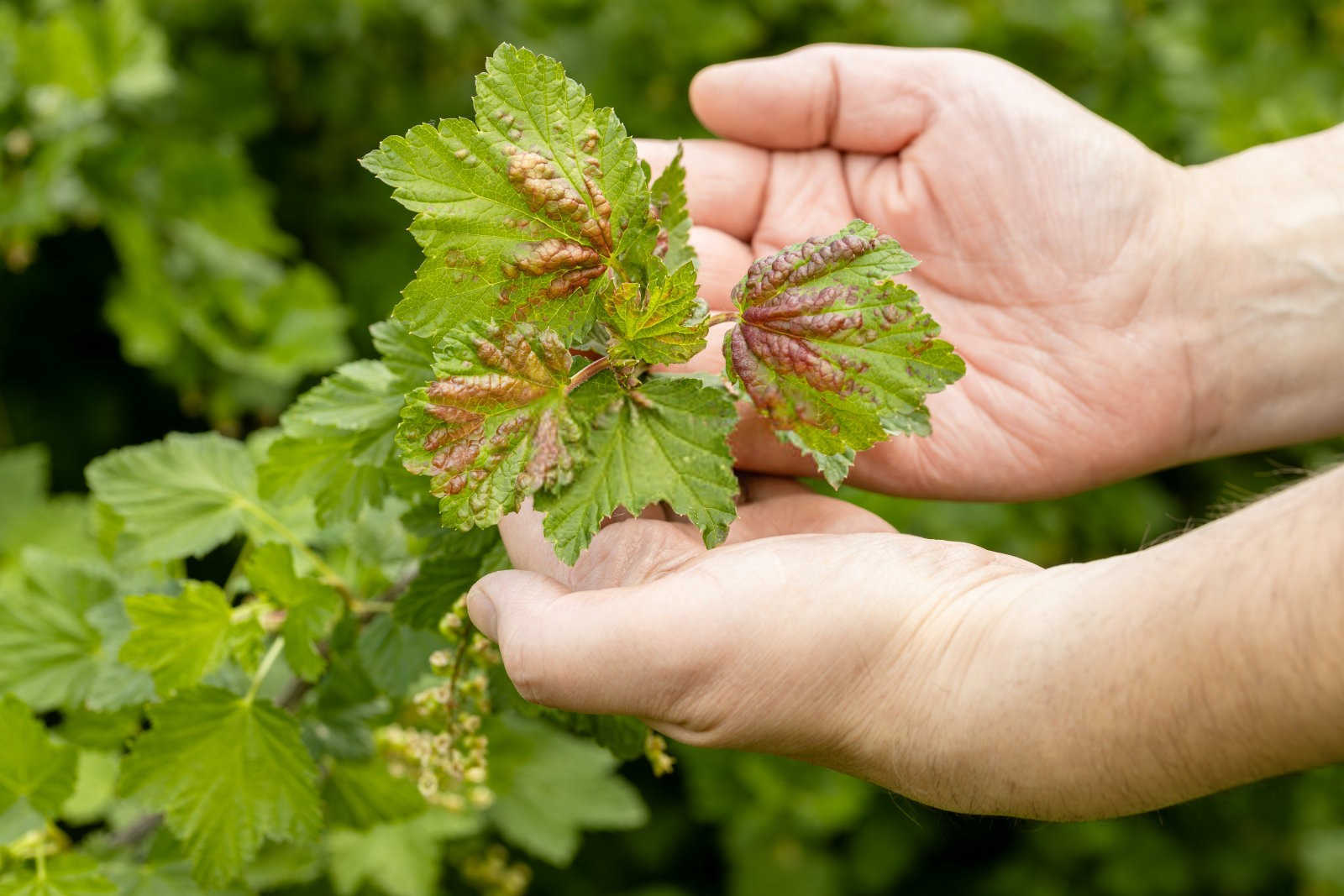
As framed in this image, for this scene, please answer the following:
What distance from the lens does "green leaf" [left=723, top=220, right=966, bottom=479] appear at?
1.14m

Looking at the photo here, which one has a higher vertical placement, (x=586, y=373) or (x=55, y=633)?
(x=586, y=373)

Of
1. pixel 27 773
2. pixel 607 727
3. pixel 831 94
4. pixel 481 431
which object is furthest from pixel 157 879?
pixel 831 94

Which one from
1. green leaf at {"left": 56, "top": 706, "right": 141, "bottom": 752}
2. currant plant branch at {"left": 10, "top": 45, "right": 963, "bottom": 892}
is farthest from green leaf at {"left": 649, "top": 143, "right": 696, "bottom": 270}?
green leaf at {"left": 56, "top": 706, "right": 141, "bottom": 752}

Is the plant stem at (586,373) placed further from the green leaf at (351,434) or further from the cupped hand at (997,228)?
the cupped hand at (997,228)

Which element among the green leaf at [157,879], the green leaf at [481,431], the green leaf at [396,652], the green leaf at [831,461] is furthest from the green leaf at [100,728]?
the green leaf at [831,461]

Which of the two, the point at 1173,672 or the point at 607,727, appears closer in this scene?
the point at 1173,672

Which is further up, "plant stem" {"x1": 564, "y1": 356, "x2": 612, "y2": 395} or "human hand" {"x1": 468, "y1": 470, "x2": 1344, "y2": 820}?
→ "plant stem" {"x1": 564, "y1": 356, "x2": 612, "y2": 395}

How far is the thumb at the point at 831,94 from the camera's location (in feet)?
6.00

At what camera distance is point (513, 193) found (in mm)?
1175

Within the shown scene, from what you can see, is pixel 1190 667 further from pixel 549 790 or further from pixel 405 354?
pixel 549 790

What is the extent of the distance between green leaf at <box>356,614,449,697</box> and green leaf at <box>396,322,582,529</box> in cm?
42

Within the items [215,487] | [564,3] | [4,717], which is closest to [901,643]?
[215,487]

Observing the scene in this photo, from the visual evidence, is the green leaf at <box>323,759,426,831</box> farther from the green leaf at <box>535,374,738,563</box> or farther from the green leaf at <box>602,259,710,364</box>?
the green leaf at <box>602,259,710,364</box>

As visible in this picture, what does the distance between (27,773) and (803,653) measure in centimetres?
113
